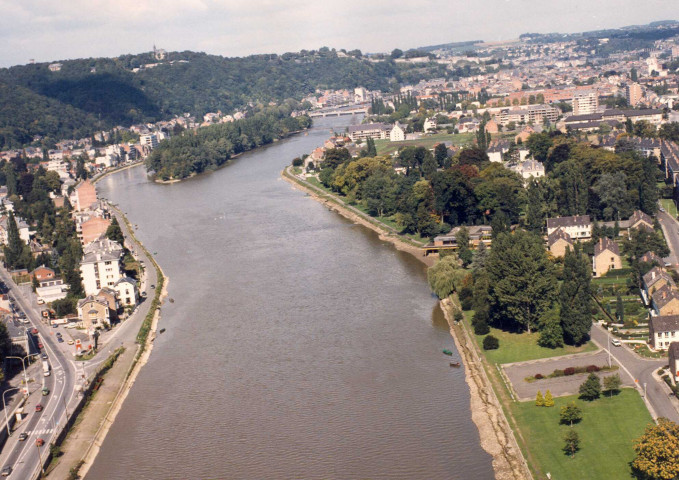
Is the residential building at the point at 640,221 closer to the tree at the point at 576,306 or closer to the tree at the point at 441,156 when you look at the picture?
the tree at the point at 576,306

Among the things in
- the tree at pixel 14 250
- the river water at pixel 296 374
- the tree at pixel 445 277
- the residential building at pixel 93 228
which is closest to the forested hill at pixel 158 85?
the residential building at pixel 93 228

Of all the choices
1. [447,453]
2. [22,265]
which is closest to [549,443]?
[447,453]

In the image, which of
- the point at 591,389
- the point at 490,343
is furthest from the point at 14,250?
the point at 591,389

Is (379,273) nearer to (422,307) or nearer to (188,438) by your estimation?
(422,307)

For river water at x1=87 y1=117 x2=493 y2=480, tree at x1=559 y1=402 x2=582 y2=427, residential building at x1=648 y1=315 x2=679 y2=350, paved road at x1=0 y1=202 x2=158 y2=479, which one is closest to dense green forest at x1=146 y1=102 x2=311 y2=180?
river water at x1=87 y1=117 x2=493 y2=480

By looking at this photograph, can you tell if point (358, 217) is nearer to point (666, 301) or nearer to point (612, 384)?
point (666, 301)

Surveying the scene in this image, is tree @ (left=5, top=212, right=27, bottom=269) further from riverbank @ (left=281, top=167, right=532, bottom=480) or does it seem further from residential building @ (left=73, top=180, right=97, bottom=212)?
riverbank @ (left=281, top=167, right=532, bottom=480)
